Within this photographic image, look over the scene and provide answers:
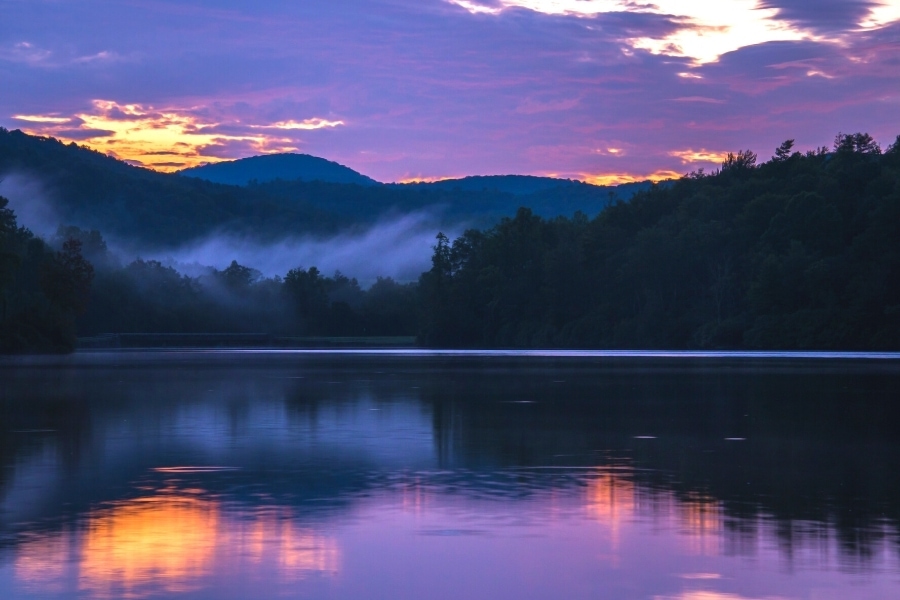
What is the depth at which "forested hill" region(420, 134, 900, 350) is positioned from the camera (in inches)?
3602

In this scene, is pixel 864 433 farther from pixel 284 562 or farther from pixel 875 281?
pixel 875 281

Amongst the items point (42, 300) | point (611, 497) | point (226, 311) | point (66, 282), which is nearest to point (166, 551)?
point (611, 497)

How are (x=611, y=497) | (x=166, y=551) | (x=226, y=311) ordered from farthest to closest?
(x=226, y=311) → (x=611, y=497) → (x=166, y=551)

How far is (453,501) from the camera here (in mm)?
13234

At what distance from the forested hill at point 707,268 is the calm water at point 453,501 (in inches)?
2672

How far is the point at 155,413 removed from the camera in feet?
85.0

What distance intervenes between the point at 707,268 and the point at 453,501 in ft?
332

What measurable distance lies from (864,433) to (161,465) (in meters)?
11.2

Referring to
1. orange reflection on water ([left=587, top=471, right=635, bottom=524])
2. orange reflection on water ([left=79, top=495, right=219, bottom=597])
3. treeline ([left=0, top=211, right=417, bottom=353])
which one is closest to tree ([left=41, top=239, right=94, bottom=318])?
treeline ([left=0, top=211, right=417, bottom=353])

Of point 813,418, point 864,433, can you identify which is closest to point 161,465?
point 864,433

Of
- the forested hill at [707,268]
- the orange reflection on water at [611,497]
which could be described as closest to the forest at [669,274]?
the forested hill at [707,268]

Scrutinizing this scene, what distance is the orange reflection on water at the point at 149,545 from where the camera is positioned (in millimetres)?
9273

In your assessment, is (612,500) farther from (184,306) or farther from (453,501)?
(184,306)

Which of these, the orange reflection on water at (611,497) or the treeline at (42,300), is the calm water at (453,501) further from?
the treeline at (42,300)
